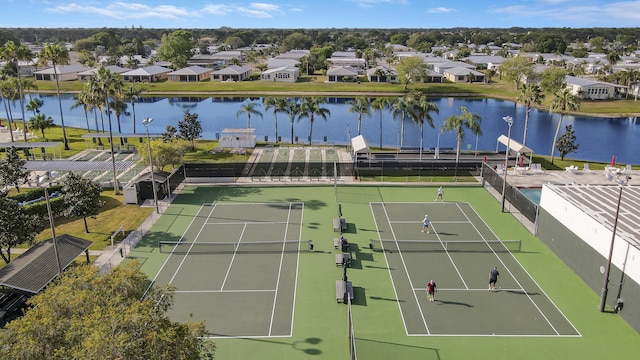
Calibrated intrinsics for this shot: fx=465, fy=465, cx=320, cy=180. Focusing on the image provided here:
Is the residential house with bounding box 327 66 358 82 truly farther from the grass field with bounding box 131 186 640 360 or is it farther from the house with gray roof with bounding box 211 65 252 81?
the grass field with bounding box 131 186 640 360

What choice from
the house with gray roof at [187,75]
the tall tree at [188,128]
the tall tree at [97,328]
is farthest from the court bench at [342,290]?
the house with gray roof at [187,75]

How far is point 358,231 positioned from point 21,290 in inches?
770

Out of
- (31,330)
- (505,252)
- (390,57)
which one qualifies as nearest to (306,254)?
Answer: (505,252)

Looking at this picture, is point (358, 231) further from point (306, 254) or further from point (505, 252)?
point (505, 252)

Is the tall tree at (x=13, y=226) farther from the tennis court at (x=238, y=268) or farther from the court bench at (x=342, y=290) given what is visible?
the court bench at (x=342, y=290)

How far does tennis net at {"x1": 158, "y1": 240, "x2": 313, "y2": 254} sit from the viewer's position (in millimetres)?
29203

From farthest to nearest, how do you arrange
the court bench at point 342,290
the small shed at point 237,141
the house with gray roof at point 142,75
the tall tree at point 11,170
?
1. the house with gray roof at point 142,75
2. the small shed at point 237,141
3. the tall tree at point 11,170
4. the court bench at point 342,290

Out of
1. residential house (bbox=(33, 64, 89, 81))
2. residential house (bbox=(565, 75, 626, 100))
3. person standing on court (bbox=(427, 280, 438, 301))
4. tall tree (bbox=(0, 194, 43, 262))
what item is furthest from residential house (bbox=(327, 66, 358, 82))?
person standing on court (bbox=(427, 280, 438, 301))

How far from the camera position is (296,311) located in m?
22.8

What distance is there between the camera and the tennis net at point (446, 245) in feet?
95.9

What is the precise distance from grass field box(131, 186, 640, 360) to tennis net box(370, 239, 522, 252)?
0.71 meters

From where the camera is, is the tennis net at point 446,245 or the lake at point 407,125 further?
the lake at point 407,125

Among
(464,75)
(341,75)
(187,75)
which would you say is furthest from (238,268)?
(464,75)

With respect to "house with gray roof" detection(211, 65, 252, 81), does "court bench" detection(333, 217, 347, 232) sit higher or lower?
lower
